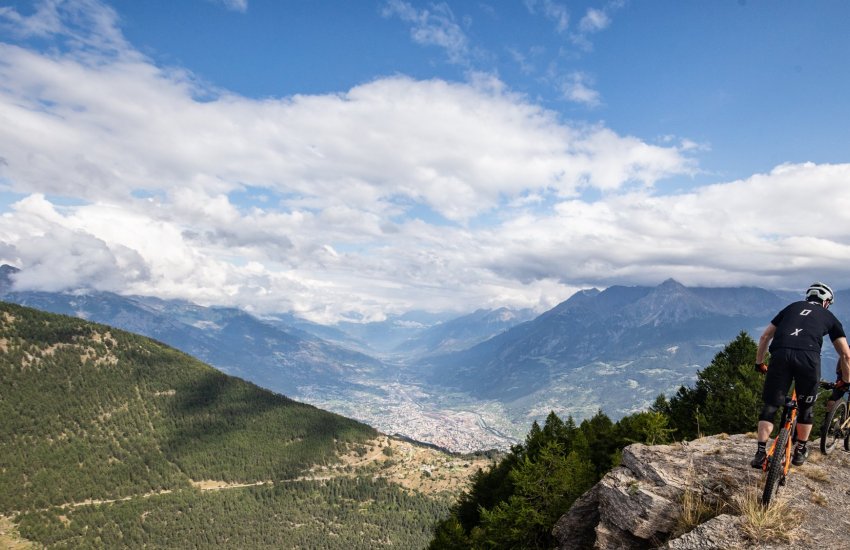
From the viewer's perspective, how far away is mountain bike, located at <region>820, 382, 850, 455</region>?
14266mm

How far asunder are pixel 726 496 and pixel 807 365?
13.5ft

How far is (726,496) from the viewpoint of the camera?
11.0m

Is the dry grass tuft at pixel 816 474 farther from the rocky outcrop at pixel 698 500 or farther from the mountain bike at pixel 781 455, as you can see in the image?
the mountain bike at pixel 781 455

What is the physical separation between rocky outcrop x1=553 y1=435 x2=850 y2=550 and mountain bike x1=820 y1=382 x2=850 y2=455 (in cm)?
44

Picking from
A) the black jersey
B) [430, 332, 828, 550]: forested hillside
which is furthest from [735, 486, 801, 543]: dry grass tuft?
[430, 332, 828, 550]: forested hillside

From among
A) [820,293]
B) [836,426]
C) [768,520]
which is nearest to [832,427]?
[836,426]

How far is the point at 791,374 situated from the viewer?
36.0ft

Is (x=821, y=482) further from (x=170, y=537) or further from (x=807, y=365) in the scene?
(x=170, y=537)

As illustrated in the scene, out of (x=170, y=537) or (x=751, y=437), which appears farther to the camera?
(x=170, y=537)

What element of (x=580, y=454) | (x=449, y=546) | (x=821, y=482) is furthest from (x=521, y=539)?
(x=821, y=482)

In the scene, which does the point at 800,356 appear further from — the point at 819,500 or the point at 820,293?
the point at 819,500

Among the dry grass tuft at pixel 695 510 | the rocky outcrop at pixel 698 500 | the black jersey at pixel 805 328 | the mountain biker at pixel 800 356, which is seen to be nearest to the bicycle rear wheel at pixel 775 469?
the rocky outcrop at pixel 698 500

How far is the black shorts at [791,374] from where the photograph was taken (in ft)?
35.1

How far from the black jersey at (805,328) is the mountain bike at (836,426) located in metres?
5.11
